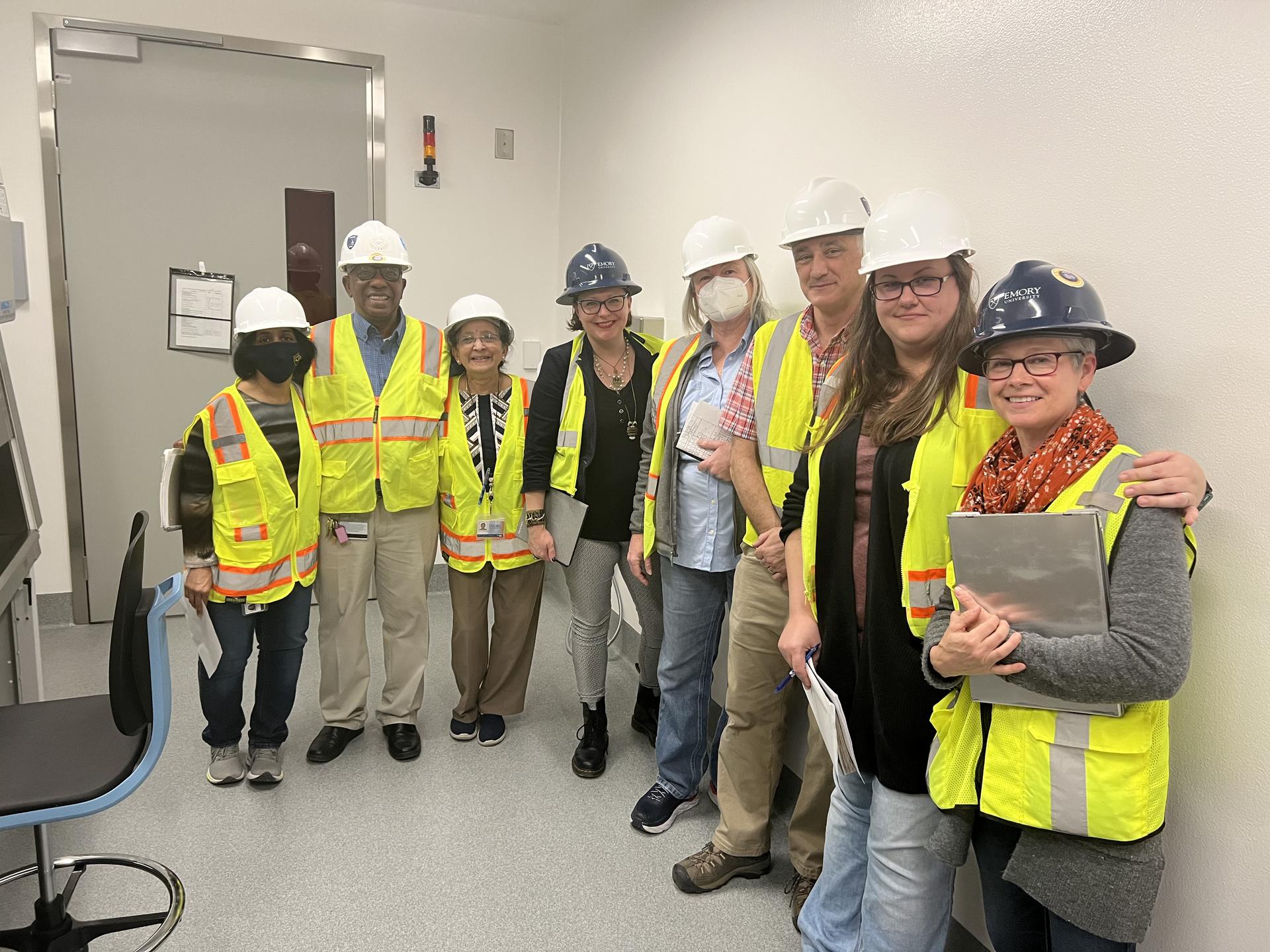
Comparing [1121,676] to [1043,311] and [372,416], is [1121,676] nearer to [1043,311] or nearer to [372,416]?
[1043,311]

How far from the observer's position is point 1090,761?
4.01 feet

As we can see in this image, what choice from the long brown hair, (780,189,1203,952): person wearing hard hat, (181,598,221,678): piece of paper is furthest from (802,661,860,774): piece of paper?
(181,598,221,678): piece of paper

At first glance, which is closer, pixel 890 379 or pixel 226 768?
pixel 890 379

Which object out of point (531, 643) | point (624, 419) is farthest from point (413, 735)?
point (624, 419)

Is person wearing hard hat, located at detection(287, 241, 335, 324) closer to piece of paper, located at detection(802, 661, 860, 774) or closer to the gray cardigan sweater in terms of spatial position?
piece of paper, located at detection(802, 661, 860, 774)

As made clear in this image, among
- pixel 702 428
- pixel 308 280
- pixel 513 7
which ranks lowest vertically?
pixel 702 428

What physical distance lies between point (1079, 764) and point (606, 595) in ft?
5.78

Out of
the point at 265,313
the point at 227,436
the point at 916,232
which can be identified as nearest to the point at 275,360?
the point at 265,313

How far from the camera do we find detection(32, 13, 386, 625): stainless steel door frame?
12.0ft

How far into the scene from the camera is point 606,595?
2840 millimetres

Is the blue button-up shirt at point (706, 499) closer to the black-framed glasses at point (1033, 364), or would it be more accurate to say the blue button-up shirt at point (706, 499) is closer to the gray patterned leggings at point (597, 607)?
the gray patterned leggings at point (597, 607)

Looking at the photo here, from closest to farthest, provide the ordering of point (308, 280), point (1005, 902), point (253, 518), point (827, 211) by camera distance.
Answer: point (1005, 902) → point (827, 211) → point (253, 518) → point (308, 280)

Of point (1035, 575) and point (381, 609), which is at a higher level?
point (1035, 575)

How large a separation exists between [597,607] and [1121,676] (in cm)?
183
